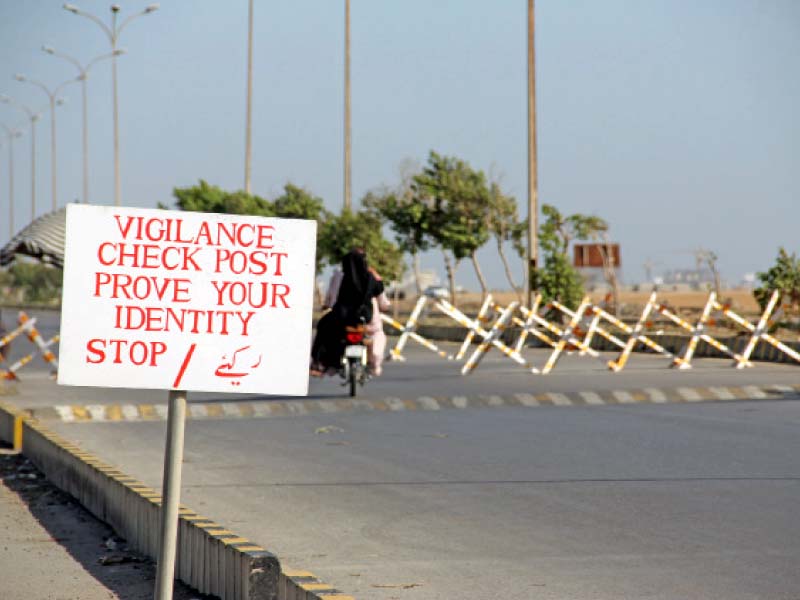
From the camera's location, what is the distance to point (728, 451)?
12.9 m

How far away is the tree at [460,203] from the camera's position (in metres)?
53.3

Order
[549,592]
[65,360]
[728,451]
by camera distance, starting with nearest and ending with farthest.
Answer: [65,360] → [549,592] → [728,451]

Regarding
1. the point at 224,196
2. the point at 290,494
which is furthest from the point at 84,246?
the point at 224,196

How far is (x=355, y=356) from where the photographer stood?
63.3ft

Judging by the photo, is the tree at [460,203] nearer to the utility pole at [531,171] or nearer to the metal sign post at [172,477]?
the utility pole at [531,171]

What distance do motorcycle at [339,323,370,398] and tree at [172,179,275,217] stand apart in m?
58.1

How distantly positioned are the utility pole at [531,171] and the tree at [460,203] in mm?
12146

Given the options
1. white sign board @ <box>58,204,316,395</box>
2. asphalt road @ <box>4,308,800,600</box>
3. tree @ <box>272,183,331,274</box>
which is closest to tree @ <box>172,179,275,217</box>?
tree @ <box>272,183,331,274</box>

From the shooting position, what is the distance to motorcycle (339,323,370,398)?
19.3 metres

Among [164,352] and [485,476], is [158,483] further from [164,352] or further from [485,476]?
[164,352]

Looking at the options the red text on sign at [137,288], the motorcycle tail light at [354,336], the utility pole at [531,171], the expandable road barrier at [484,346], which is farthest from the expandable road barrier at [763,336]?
the red text on sign at [137,288]

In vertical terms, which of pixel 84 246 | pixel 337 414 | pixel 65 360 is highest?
pixel 84 246

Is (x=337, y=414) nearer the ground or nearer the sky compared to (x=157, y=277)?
nearer the ground

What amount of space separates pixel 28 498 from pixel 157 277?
524cm
